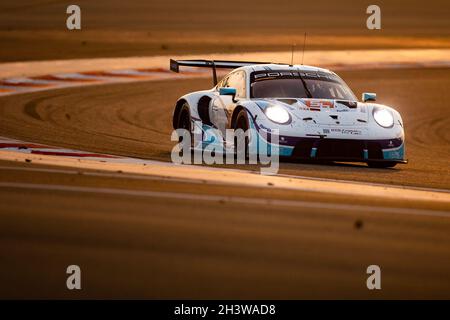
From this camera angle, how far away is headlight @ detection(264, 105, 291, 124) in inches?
516

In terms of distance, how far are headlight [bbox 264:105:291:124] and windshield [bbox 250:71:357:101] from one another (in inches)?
28.5

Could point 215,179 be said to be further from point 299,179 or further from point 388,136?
point 388,136

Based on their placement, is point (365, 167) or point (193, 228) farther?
point (365, 167)

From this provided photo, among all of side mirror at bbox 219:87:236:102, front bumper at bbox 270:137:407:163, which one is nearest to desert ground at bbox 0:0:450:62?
side mirror at bbox 219:87:236:102

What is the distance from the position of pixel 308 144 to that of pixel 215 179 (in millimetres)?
2267

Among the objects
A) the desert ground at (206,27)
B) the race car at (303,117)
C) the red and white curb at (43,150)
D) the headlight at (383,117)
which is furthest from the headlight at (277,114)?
the desert ground at (206,27)

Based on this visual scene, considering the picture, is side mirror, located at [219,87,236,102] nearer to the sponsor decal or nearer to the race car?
the race car

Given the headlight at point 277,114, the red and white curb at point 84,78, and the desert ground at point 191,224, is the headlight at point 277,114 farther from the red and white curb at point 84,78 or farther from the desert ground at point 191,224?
the red and white curb at point 84,78

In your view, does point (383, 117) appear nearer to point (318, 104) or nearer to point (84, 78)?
point (318, 104)

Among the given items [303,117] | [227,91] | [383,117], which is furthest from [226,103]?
[383,117]

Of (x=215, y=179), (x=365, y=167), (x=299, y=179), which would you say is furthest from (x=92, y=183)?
(x=365, y=167)

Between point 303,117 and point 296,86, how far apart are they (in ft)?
3.65

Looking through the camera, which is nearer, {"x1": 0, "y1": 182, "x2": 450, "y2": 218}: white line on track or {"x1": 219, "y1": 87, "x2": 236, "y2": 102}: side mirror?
{"x1": 0, "y1": 182, "x2": 450, "y2": 218}: white line on track
